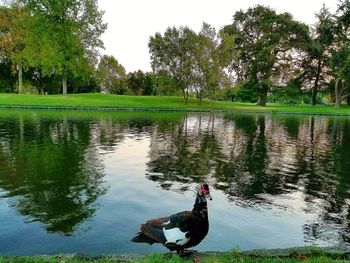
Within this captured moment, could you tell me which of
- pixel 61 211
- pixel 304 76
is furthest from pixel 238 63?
pixel 61 211

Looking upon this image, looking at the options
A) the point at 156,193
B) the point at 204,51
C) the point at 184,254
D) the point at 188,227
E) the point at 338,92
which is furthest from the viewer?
the point at 338,92

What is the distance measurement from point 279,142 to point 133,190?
61.9ft

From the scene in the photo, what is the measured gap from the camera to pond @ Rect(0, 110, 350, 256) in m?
9.68

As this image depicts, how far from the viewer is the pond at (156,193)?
9.68 metres

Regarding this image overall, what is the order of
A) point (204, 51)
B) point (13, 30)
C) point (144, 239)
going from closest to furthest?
1. point (144, 239)
2. point (204, 51)
3. point (13, 30)

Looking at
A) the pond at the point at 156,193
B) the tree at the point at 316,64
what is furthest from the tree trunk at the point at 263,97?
the pond at the point at 156,193

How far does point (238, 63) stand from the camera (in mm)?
93250

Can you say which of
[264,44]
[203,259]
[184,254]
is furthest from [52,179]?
[264,44]

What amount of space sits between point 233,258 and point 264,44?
85.9 meters

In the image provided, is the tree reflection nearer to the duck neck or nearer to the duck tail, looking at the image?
the duck tail

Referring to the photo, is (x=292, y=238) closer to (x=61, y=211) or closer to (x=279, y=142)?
(x=61, y=211)

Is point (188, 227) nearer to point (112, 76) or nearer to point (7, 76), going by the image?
point (7, 76)

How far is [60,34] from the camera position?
7050cm

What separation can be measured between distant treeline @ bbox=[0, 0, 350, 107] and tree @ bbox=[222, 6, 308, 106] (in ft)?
0.80
